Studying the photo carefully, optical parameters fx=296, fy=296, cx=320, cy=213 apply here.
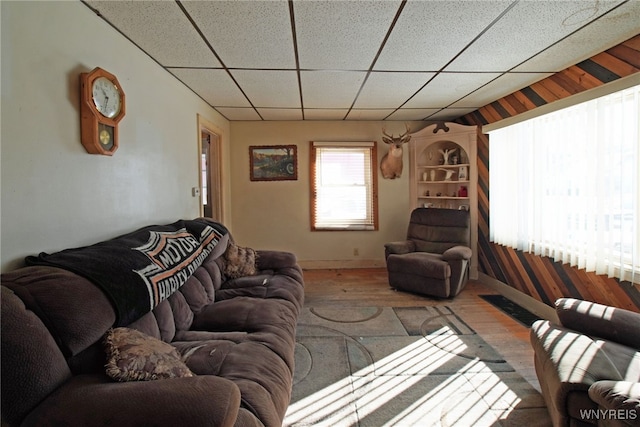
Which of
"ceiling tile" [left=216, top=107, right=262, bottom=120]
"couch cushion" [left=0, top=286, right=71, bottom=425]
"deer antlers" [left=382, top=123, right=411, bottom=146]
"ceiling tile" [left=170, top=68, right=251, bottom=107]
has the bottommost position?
"couch cushion" [left=0, top=286, right=71, bottom=425]

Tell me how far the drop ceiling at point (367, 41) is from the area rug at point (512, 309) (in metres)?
2.43

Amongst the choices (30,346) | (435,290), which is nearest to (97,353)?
(30,346)

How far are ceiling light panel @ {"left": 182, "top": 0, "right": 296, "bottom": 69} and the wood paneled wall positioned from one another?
8.25ft

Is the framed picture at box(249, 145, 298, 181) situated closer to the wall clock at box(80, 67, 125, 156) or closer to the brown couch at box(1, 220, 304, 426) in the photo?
the wall clock at box(80, 67, 125, 156)

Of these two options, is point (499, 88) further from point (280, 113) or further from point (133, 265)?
point (133, 265)

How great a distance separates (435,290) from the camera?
11.4 feet

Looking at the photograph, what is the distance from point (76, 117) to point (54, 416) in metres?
1.47

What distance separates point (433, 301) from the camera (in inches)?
137

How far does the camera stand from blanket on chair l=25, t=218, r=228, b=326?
1.30 metres

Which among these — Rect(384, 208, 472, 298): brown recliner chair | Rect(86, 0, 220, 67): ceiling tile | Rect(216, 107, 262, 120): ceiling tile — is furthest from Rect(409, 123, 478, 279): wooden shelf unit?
Rect(86, 0, 220, 67): ceiling tile

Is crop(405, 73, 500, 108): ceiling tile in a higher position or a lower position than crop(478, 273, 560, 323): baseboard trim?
higher

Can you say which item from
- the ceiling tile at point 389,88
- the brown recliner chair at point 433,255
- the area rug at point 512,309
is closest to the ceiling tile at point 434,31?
the ceiling tile at point 389,88

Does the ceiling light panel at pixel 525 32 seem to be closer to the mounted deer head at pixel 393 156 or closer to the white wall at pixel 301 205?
the mounted deer head at pixel 393 156

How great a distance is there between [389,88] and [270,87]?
1.30 m
